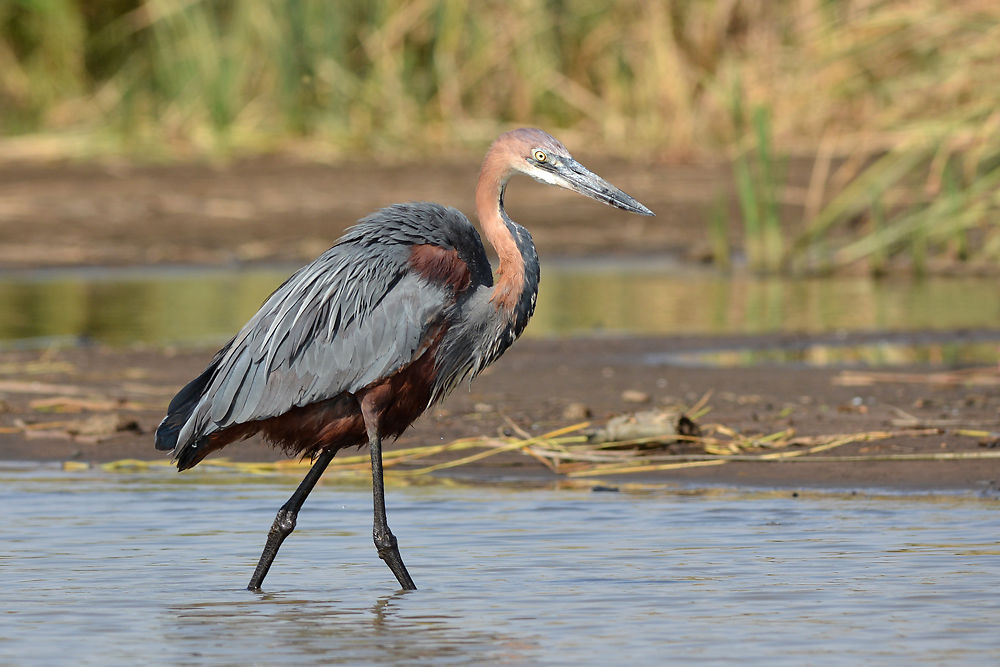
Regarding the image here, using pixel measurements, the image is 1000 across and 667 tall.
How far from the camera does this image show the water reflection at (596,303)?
1165cm

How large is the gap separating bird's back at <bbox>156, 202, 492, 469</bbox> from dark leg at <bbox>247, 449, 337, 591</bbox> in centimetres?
7

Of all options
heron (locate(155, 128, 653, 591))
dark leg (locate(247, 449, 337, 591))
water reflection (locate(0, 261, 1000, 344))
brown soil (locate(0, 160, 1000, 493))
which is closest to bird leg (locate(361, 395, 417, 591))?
heron (locate(155, 128, 653, 591))

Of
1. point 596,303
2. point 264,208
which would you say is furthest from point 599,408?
point 264,208

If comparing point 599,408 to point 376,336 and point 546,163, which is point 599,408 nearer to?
point 546,163

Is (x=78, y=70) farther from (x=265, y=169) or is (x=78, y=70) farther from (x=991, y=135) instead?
(x=991, y=135)

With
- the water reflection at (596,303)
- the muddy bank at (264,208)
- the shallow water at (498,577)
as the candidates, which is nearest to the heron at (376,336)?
the shallow water at (498,577)

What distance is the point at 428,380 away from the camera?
19.5 ft

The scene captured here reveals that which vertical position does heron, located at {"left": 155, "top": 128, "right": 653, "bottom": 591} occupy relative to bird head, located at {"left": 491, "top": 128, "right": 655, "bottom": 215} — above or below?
below

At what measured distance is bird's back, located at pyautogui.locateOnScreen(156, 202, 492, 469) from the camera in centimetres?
580

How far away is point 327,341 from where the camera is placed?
5848mm

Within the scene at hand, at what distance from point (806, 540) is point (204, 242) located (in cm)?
1070

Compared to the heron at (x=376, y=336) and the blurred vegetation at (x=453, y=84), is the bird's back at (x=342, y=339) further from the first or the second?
the blurred vegetation at (x=453, y=84)

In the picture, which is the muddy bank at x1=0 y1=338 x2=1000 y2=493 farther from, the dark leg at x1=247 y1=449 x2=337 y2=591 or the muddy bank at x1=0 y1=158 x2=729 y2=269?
the muddy bank at x1=0 y1=158 x2=729 y2=269

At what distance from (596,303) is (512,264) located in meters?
7.42
